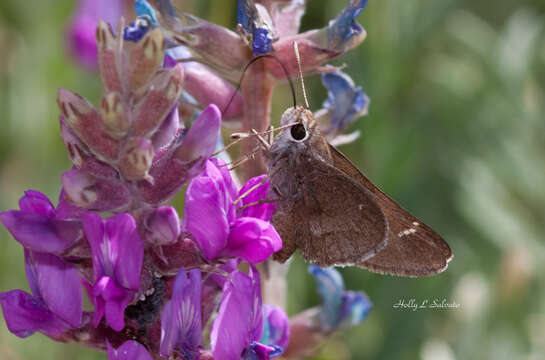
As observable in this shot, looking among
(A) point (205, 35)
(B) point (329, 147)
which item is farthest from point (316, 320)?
(A) point (205, 35)

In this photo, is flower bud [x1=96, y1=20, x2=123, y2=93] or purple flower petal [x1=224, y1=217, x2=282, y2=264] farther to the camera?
purple flower petal [x1=224, y1=217, x2=282, y2=264]

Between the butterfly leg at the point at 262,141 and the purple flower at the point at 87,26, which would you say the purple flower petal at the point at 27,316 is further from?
the purple flower at the point at 87,26

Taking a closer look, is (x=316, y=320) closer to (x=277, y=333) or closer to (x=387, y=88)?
(x=277, y=333)

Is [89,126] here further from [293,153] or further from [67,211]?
[293,153]

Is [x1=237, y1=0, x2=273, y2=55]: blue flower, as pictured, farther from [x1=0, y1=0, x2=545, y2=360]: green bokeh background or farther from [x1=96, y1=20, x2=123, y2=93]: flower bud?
[x1=0, y1=0, x2=545, y2=360]: green bokeh background

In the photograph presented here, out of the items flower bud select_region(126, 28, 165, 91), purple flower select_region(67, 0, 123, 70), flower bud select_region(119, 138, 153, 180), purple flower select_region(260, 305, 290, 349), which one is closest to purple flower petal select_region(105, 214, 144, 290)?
flower bud select_region(119, 138, 153, 180)

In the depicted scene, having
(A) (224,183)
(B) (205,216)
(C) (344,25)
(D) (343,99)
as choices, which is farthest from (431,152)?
(B) (205,216)
